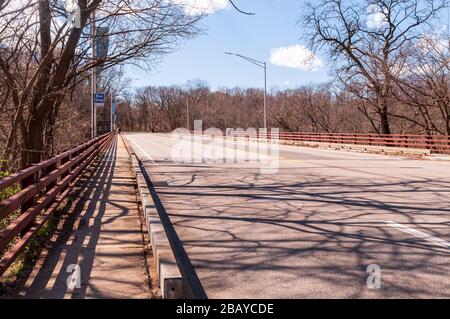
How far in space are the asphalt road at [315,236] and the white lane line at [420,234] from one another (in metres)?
0.01

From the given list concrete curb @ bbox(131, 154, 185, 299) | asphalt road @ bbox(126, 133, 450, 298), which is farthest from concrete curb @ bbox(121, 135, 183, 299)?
asphalt road @ bbox(126, 133, 450, 298)

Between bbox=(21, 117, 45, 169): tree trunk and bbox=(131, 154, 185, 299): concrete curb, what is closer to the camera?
bbox=(131, 154, 185, 299): concrete curb

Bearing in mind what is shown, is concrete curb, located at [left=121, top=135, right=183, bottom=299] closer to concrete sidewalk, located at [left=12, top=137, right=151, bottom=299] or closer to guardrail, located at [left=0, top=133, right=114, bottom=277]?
concrete sidewalk, located at [left=12, top=137, right=151, bottom=299]

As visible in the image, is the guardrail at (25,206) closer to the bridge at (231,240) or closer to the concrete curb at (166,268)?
the bridge at (231,240)

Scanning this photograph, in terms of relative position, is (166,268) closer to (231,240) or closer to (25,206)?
(231,240)

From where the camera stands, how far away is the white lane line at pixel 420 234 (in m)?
6.26

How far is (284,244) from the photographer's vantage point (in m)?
6.30

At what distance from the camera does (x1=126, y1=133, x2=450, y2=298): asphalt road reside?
Result: 15.7ft

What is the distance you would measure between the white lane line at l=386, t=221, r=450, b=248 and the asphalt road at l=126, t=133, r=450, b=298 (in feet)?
0.04

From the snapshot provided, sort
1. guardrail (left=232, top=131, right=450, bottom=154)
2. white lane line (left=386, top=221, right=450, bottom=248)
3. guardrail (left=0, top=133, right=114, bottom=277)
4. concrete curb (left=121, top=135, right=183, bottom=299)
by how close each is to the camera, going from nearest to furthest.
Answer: concrete curb (left=121, top=135, right=183, bottom=299) → guardrail (left=0, top=133, right=114, bottom=277) → white lane line (left=386, top=221, right=450, bottom=248) → guardrail (left=232, top=131, right=450, bottom=154)

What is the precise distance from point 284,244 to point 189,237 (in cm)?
141

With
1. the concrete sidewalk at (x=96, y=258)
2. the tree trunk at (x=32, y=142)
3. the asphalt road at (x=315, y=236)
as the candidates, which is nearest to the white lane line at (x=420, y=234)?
the asphalt road at (x=315, y=236)

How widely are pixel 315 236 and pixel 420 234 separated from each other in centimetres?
149
